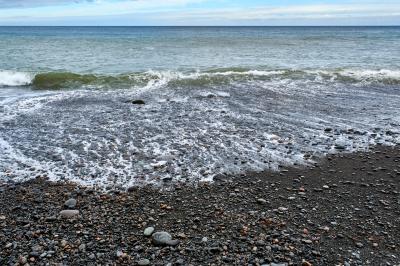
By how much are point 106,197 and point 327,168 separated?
4554 millimetres

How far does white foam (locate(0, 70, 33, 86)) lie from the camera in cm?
1869

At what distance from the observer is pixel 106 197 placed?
21.6 ft

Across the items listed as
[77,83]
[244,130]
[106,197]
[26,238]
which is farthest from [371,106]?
[77,83]

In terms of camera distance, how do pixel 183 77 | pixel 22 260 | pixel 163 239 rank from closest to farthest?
pixel 22 260, pixel 163 239, pixel 183 77

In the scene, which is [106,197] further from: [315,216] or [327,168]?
[327,168]

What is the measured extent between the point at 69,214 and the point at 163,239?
171 centimetres

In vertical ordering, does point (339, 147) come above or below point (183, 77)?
below

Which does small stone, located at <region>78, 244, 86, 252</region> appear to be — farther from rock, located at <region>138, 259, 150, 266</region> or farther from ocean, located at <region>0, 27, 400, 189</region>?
ocean, located at <region>0, 27, 400, 189</region>

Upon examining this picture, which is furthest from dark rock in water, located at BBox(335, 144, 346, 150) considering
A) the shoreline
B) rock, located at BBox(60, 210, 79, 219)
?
rock, located at BBox(60, 210, 79, 219)

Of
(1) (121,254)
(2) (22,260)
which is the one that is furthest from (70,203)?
(1) (121,254)

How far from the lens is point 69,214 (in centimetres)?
594

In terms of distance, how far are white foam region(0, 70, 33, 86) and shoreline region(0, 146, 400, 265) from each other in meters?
13.4

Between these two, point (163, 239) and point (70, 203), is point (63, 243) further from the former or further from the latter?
point (163, 239)

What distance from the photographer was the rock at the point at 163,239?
5.20 meters
